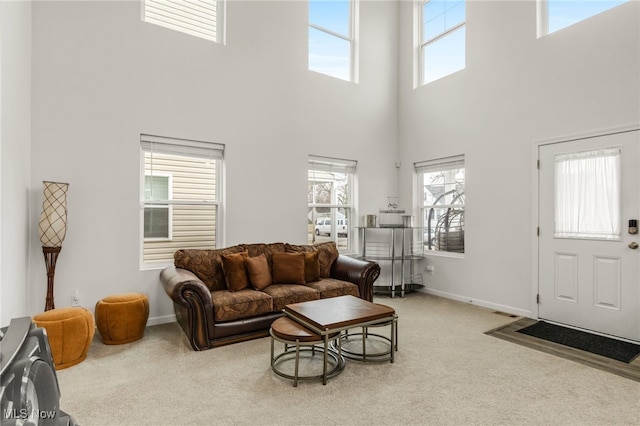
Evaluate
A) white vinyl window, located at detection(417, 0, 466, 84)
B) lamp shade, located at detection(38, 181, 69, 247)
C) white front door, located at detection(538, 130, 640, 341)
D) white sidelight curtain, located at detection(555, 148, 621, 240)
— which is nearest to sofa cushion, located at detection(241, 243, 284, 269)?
lamp shade, located at detection(38, 181, 69, 247)

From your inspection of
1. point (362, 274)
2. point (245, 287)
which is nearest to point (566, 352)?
point (362, 274)

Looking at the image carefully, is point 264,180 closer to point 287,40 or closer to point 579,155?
point 287,40

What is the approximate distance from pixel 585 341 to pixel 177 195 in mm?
4479

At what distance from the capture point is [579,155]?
3.77 metres

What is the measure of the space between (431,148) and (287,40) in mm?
2593

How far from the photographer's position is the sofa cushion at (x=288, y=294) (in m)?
3.56

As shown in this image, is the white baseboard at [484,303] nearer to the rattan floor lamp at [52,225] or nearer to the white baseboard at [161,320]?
the white baseboard at [161,320]

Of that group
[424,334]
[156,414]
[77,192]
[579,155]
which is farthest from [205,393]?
[579,155]

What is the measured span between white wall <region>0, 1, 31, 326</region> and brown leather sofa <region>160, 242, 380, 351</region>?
1129mm

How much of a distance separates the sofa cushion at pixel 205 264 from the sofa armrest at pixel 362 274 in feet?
4.67

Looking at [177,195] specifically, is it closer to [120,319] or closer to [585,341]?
[120,319]

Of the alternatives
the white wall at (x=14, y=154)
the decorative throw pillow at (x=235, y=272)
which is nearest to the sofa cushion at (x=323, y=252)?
the decorative throw pillow at (x=235, y=272)

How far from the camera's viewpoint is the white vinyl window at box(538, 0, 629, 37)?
3678 mm

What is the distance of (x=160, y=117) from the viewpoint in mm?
3920
